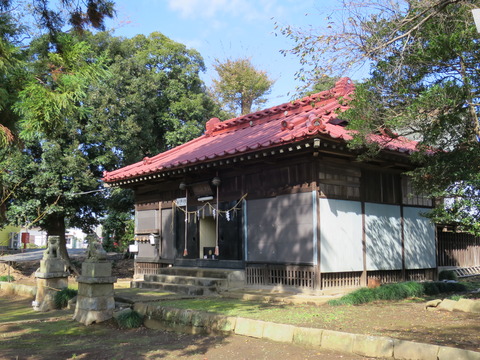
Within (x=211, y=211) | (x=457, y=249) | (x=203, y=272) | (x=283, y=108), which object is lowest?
(x=203, y=272)

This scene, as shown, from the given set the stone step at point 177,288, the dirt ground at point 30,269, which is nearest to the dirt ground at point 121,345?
the stone step at point 177,288

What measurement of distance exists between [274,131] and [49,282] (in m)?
7.44

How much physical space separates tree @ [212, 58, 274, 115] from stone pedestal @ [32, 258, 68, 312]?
67.6ft

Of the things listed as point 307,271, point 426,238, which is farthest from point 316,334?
point 426,238

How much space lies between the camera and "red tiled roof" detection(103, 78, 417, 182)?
9508mm

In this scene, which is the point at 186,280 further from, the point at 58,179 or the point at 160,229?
the point at 58,179

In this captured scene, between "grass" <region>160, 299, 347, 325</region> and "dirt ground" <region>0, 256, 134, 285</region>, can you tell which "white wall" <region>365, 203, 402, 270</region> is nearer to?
"grass" <region>160, 299, 347, 325</region>

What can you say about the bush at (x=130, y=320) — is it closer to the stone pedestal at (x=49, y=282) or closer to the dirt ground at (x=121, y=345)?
the dirt ground at (x=121, y=345)

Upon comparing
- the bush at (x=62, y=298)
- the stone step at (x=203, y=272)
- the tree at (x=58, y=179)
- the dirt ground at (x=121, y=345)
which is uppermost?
the tree at (x=58, y=179)

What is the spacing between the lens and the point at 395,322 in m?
7.22

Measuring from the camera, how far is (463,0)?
6898mm

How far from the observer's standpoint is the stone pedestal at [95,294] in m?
9.13

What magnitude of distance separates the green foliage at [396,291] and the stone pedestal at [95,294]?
16.2 feet

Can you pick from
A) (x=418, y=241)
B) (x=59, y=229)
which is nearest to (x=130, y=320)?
(x=418, y=241)
